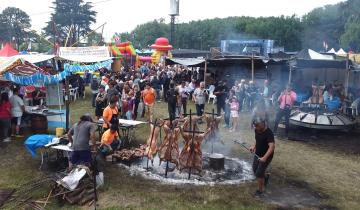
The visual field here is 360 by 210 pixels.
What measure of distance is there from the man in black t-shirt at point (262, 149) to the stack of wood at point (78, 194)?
3.69m

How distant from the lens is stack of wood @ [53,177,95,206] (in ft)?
25.7

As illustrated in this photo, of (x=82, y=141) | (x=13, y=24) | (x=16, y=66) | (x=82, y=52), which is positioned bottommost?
(x=82, y=141)

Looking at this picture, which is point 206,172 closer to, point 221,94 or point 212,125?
point 212,125

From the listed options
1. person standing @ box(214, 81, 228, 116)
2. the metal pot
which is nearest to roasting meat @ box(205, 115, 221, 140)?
the metal pot

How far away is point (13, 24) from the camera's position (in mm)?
66812

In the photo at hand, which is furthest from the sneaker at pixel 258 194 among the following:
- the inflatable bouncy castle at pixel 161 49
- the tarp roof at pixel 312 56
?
the inflatable bouncy castle at pixel 161 49

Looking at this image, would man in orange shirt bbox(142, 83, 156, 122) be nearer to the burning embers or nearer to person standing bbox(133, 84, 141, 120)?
person standing bbox(133, 84, 141, 120)

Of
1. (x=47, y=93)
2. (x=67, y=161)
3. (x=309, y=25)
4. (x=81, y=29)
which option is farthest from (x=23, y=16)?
(x=67, y=161)

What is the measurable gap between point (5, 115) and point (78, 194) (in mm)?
6112

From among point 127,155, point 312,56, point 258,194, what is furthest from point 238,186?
point 312,56

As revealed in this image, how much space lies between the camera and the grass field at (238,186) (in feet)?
26.3

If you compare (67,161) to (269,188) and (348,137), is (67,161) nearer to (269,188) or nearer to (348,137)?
(269,188)

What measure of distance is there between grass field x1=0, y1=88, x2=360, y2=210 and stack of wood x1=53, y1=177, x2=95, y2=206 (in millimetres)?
194

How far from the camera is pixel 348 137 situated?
15359 millimetres
